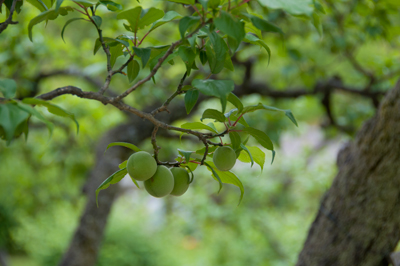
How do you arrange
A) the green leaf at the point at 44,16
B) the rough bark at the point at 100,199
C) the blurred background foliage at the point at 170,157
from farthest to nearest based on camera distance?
the blurred background foliage at the point at 170,157, the rough bark at the point at 100,199, the green leaf at the point at 44,16

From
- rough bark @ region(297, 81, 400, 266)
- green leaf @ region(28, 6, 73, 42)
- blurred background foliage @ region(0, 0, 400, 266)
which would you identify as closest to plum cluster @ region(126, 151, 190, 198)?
green leaf @ region(28, 6, 73, 42)

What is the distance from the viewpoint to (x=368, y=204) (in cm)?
119

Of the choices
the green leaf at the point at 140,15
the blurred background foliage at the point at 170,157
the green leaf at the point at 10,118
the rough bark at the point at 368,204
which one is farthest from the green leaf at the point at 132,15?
the blurred background foliage at the point at 170,157

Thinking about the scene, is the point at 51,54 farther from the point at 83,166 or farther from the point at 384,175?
the point at 384,175

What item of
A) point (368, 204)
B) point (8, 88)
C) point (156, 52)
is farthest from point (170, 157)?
point (8, 88)

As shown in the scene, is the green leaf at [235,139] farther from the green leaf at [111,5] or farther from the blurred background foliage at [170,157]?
the blurred background foliage at [170,157]

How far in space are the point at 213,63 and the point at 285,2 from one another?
5.0 inches

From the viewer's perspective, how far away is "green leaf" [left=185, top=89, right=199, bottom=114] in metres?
0.50

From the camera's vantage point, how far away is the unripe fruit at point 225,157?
50cm

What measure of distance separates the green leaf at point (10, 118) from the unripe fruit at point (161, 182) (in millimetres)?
207

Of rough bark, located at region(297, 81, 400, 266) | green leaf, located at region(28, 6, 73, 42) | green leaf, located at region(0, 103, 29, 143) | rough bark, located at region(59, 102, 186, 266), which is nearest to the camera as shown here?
green leaf, located at region(0, 103, 29, 143)

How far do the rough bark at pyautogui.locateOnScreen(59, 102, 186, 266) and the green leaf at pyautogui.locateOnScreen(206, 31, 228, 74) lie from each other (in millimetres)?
1597

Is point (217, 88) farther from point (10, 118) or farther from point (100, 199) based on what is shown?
point (100, 199)

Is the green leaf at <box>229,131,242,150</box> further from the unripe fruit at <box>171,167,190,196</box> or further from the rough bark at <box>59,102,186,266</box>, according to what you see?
the rough bark at <box>59,102,186,266</box>
